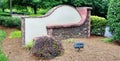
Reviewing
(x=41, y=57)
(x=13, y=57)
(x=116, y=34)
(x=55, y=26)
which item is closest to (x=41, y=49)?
(x=41, y=57)

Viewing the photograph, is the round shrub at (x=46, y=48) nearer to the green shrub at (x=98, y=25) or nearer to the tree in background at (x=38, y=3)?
the green shrub at (x=98, y=25)

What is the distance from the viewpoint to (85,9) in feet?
41.1

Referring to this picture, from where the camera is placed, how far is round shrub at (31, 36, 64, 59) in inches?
332

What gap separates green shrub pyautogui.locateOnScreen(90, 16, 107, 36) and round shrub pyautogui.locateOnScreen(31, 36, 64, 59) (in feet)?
17.7

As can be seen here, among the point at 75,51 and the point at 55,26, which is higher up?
the point at 55,26

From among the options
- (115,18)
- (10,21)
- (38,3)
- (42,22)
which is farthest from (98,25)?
(10,21)

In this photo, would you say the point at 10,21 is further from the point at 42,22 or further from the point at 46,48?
the point at 46,48

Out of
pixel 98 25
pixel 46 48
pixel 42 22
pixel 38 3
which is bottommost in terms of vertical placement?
pixel 46 48

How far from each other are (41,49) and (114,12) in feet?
13.9

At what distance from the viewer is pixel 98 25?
1378cm

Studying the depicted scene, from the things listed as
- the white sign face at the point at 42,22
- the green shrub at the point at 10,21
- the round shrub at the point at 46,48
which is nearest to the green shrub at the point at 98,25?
the white sign face at the point at 42,22

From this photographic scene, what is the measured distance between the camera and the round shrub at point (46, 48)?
844cm

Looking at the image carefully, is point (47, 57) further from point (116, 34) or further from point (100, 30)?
point (100, 30)

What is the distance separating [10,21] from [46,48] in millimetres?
10319
